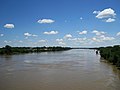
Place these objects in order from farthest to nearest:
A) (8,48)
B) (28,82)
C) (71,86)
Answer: (8,48), (28,82), (71,86)

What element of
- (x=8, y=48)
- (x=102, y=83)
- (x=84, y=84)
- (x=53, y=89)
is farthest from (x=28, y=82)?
(x=8, y=48)

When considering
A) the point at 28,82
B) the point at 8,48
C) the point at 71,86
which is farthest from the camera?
the point at 8,48

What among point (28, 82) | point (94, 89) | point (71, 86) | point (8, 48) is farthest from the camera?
point (8, 48)

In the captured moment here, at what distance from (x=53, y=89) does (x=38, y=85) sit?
162 centimetres

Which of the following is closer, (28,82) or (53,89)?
(53,89)

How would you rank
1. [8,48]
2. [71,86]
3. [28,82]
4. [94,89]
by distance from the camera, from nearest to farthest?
1. [94,89]
2. [71,86]
3. [28,82]
4. [8,48]

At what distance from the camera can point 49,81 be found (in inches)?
659

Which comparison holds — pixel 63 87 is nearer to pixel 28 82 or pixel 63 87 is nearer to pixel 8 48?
pixel 28 82

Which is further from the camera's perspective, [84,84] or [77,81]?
[77,81]

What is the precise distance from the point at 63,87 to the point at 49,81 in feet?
7.64

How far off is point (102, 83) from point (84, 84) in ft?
4.36

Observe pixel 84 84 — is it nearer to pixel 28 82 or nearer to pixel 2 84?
pixel 28 82

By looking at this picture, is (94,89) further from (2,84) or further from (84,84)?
(2,84)

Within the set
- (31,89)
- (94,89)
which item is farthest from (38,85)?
(94,89)
